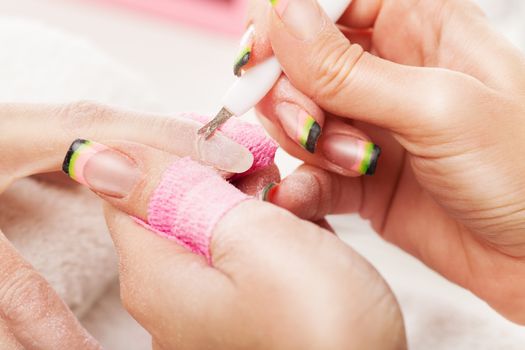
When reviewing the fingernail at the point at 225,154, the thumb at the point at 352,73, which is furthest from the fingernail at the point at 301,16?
the fingernail at the point at 225,154

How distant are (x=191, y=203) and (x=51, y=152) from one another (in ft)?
0.57

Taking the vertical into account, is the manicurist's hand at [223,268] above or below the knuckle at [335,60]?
below

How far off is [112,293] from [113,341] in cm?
7

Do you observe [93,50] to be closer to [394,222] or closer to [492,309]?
[394,222]

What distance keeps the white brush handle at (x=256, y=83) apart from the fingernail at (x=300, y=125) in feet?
0.10

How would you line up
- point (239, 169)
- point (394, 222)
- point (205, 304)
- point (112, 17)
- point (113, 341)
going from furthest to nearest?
point (112, 17) → point (394, 222) → point (113, 341) → point (239, 169) → point (205, 304)

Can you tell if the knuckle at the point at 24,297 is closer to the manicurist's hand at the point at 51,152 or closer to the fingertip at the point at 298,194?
the manicurist's hand at the point at 51,152

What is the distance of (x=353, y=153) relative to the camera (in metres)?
0.61

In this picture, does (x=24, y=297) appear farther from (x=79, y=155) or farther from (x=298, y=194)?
(x=298, y=194)

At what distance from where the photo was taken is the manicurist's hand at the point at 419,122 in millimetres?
548

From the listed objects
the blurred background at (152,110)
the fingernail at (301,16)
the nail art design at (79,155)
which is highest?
the fingernail at (301,16)

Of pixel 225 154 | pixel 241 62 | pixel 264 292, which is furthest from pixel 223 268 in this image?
pixel 241 62

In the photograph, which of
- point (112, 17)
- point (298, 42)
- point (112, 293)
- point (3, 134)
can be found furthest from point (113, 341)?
point (112, 17)

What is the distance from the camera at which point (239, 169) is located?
1.76 feet
